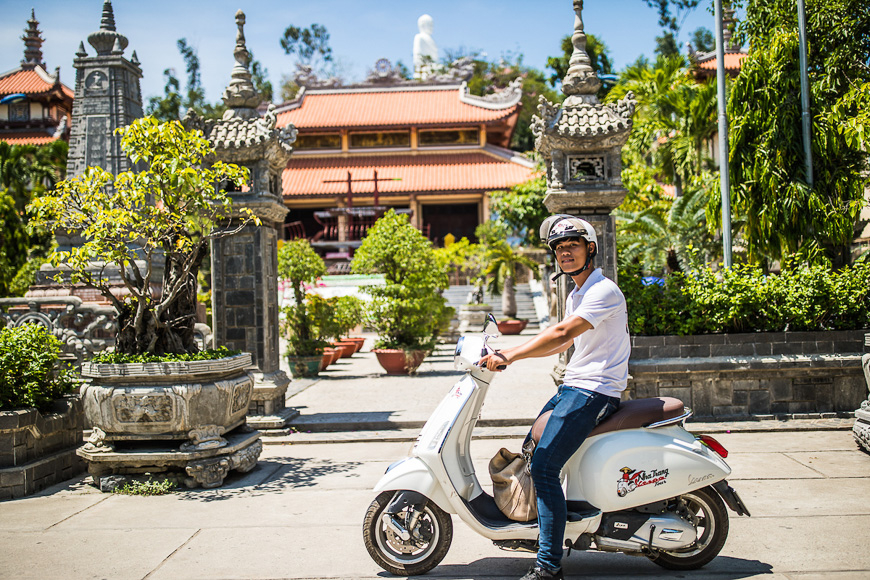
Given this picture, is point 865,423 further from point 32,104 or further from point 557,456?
point 32,104

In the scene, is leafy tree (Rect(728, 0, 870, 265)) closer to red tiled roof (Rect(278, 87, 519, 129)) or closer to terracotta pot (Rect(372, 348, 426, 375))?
terracotta pot (Rect(372, 348, 426, 375))

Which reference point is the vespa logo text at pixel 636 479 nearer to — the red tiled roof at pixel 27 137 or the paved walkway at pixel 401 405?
A: the paved walkway at pixel 401 405

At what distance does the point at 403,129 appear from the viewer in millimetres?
36188

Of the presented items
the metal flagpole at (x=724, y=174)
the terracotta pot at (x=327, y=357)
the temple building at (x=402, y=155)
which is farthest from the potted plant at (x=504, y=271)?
the temple building at (x=402, y=155)

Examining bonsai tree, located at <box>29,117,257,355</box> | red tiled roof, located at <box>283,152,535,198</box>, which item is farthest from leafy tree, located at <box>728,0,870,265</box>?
red tiled roof, located at <box>283,152,535,198</box>

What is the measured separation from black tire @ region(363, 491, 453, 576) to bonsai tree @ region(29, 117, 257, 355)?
3147mm

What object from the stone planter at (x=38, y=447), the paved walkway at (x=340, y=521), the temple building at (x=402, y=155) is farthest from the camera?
the temple building at (x=402, y=155)

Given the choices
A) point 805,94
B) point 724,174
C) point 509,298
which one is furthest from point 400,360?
point 509,298

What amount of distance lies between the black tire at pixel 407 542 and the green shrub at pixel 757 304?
4.69m

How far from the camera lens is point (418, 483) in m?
3.70

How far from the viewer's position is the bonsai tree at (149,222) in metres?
5.99

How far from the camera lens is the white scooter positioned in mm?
3643

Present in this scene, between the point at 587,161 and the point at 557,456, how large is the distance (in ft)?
17.5

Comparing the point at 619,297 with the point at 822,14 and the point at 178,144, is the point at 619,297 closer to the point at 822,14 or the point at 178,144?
the point at 178,144
